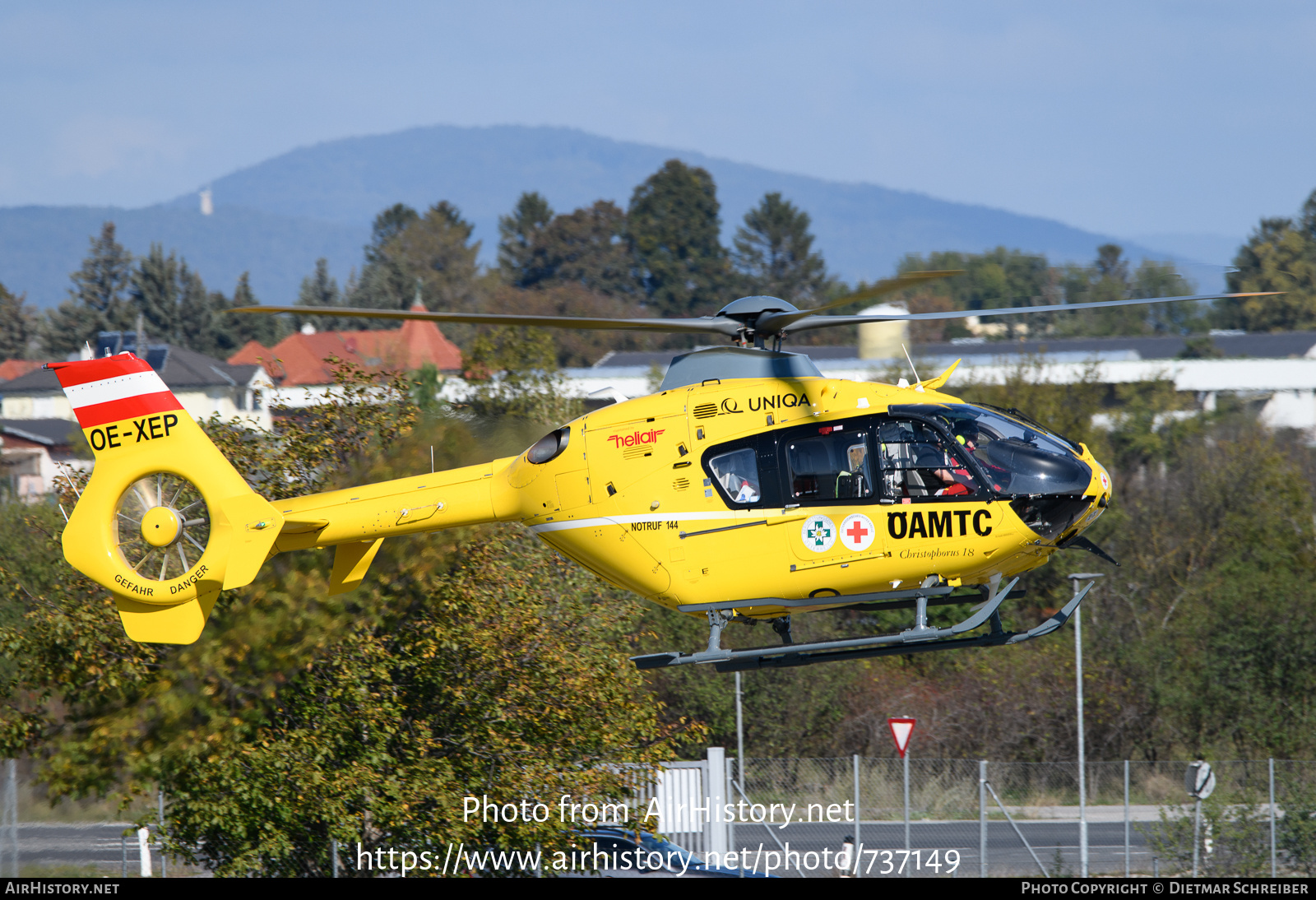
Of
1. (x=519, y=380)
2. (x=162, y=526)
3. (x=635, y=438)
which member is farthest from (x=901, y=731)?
(x=519, y=380)

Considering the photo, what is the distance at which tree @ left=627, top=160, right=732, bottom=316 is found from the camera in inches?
4906

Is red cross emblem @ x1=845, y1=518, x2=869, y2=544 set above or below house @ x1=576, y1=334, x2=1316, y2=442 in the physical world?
below

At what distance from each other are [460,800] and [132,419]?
21.9 feet

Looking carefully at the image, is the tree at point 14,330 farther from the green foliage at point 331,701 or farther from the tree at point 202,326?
the green foliage at point 331,701

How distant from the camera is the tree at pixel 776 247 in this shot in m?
132

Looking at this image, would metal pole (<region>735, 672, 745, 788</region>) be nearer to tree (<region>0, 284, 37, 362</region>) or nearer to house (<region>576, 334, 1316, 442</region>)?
house (<region>576, 334, 1316, 442</region>)

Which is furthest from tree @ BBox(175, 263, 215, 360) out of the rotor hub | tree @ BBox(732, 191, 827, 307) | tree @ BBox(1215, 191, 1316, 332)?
the rotor hub

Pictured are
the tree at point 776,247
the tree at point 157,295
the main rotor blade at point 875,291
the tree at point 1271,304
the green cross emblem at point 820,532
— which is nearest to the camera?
the main rotor blade at point 875,291

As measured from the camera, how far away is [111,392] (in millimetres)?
14430

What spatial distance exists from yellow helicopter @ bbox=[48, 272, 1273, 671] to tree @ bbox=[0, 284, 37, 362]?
11872 centimetres

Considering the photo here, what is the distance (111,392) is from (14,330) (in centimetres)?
12003

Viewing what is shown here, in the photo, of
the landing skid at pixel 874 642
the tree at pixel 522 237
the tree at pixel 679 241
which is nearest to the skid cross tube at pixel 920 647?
the landing skid at pixel 874 642

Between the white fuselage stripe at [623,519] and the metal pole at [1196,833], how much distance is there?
1091 centimetres

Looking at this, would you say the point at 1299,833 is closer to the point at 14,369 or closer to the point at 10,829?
the point at 10,829
